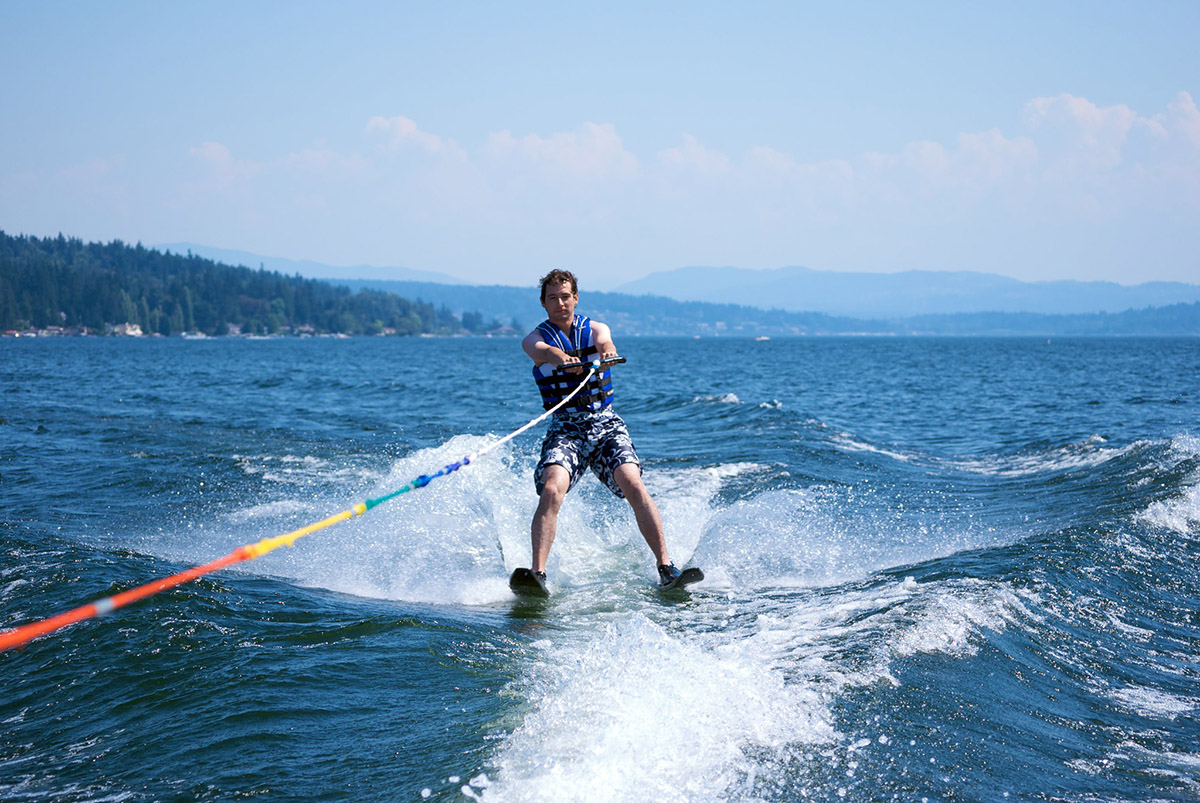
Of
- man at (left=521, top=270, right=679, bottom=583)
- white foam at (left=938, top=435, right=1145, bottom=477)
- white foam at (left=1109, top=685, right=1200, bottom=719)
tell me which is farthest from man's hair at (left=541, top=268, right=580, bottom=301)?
white foam at (left=938, top=435, right=1145, bottom=477)

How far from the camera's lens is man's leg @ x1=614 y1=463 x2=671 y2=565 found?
6316mm

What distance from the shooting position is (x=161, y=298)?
158000 millimetres

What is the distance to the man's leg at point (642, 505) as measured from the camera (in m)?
6.32

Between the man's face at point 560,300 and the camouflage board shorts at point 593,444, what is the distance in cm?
69

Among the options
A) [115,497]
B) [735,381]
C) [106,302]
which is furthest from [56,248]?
[115,497]

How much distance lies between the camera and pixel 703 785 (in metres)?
3.33

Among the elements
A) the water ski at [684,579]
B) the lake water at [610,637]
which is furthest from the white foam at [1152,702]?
the water ski at [684,579]

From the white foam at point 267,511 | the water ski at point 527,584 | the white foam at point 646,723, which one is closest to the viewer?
the white foam at point 646,723

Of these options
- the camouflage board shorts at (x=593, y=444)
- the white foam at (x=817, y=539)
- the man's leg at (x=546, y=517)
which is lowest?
the white foam at (x=817, y=539)

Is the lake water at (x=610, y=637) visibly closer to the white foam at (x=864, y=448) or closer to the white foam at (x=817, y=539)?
the white foam at (x=817, y=539)

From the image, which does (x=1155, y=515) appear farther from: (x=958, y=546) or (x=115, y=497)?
(x=115, y=497)

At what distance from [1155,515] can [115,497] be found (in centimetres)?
979

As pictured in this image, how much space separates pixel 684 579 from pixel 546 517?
3.33 feet

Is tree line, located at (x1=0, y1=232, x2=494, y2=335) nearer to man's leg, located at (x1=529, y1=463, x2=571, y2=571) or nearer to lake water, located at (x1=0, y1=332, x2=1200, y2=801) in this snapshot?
lake water, located at (x1=0, y1=332, x2=1200, y2=801)
